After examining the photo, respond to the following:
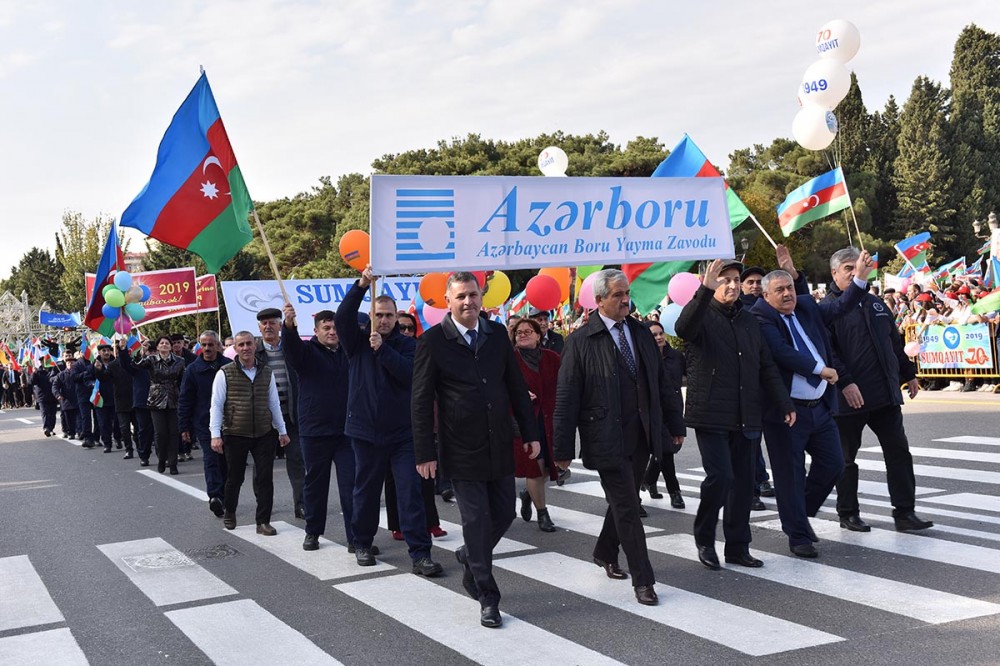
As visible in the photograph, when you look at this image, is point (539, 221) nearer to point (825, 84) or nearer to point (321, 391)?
point (321, 391)

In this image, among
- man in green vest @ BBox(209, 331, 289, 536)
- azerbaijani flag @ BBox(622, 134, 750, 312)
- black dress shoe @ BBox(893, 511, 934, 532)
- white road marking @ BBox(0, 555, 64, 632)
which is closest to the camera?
white road marking @ BBox(0, 555, 64, 632)

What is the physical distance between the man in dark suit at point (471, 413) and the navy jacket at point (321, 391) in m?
2.14

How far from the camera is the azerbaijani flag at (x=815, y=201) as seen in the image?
12930 millimetres

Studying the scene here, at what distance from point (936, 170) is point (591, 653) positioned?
53066 millimetres

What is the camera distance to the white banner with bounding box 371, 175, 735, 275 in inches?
299

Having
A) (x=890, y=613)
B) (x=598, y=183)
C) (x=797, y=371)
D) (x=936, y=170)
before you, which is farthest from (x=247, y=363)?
(x=936, y=170)

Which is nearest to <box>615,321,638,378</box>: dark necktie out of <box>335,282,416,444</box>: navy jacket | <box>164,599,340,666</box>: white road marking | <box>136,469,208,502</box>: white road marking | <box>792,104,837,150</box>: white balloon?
<box>335,282,416,444</box>: navy jacket

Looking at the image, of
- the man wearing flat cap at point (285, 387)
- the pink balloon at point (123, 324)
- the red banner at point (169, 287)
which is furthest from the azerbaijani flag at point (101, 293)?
the man wearing flat cap at point (285, 387)

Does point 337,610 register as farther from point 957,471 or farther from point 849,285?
point 957,471

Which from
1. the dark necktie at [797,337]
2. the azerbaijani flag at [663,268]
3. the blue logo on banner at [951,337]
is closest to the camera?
the dark necktie at [797,337]

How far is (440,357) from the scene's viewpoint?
574cm

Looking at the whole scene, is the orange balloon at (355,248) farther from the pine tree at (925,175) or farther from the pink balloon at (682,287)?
the pine tree at (925,175)

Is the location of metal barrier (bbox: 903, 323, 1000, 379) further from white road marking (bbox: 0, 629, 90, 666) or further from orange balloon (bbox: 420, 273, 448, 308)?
white road marking (bbox: 0, 629, 90, 666)

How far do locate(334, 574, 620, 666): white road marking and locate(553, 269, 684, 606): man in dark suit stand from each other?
2.61 ft
